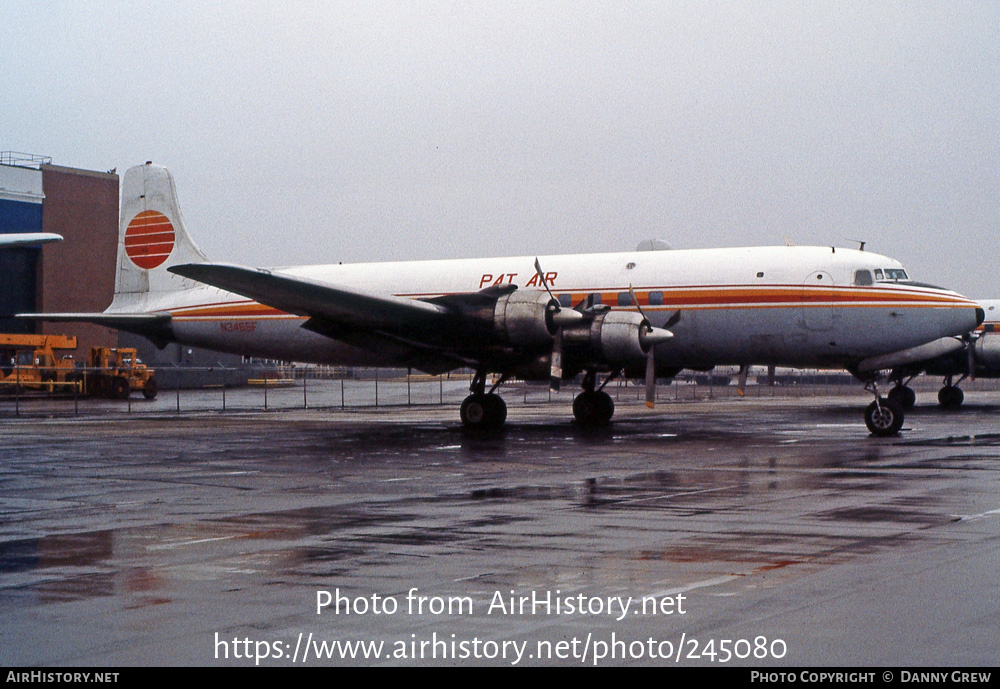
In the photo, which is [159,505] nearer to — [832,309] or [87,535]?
[87,535]

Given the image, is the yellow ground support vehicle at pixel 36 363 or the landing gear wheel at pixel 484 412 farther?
the yellow ground support vehicle at pixel 36 363

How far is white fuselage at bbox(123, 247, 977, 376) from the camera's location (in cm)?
2358

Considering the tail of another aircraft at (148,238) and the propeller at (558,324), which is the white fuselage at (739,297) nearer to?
the propeller at (558,324)

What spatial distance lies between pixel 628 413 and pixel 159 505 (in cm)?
2364

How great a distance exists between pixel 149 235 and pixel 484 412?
45.2 ft

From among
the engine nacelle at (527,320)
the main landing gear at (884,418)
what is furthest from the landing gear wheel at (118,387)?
the main landing gear at (884,418)

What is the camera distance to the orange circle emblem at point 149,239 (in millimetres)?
32750

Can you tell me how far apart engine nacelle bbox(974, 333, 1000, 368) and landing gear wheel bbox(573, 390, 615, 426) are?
49.5 ft

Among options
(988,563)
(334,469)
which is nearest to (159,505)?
(334,469)

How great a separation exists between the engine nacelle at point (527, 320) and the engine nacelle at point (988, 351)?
1832 centimetres

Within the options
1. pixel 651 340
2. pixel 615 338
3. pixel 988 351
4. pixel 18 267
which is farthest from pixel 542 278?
pixel 18 267

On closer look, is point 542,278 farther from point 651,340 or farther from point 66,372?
point 66,372

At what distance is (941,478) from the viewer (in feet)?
47.1

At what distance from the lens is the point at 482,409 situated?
2530cm
